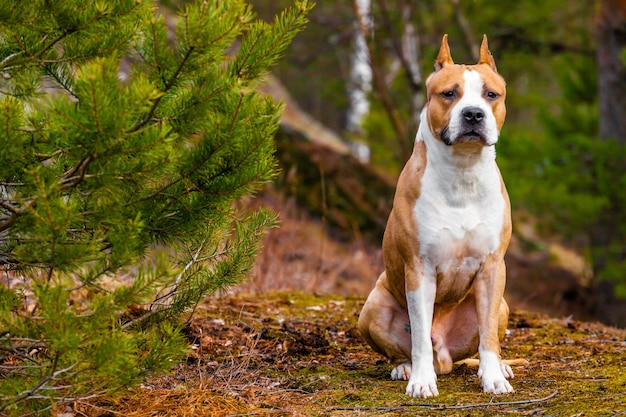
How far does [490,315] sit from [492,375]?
333mm

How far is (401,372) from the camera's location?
14.6 ft

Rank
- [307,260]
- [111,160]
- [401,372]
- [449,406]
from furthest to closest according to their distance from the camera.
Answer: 1. [307,260]
2. [401,372]
3. [449,406]
4. [111,160]

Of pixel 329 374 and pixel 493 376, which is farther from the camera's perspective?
pixel 329 374

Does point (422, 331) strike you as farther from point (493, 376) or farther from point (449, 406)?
point (449, 406)

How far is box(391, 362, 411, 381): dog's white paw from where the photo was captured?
4434 mm

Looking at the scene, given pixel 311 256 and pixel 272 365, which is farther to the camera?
pixel 311 256

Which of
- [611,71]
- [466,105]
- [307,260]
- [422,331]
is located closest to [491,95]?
[466,105]

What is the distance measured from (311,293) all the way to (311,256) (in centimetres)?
377

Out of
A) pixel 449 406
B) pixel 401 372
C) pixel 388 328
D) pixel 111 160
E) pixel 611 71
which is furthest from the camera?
pixel 611 71

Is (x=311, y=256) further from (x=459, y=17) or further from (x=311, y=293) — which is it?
(x=459, y=17)

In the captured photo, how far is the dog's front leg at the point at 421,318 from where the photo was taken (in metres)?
4.09

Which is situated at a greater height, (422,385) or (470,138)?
(470,138)

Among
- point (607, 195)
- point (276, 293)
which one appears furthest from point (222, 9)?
point (607, 195)

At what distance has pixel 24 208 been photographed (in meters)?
2.97
